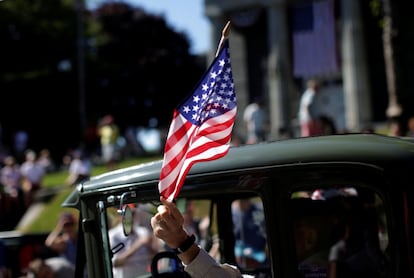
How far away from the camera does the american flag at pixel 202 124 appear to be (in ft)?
10.2

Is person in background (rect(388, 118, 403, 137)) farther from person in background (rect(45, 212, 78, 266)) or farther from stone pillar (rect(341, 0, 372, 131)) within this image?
stone pillar (rect(341, 0, 372, 131))

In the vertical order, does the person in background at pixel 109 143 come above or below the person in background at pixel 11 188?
above

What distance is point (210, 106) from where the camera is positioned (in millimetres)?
3182

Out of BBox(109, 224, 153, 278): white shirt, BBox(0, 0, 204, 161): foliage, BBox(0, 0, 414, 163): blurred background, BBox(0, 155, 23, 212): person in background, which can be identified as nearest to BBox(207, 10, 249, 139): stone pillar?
BBox(0, 0, 414, 163): blurred background

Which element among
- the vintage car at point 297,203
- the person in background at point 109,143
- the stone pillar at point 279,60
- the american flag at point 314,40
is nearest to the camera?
the vintage car at point 297,203

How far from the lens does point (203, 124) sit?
3.16 meters

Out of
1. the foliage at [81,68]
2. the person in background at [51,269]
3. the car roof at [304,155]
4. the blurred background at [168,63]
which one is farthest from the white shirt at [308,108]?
the foliage at [81,68]

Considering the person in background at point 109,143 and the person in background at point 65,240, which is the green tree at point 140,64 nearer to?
the person in background at point 109,143

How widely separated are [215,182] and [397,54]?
8835 millimetres

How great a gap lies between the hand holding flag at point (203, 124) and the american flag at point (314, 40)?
2352 centimetres

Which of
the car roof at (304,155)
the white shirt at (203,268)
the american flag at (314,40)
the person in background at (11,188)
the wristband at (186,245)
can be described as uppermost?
the american flag at (314,40)

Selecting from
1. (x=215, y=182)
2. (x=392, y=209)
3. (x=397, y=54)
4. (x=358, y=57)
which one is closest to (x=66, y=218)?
(x=215, y=182)

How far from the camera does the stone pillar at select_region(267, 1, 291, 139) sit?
2772 centimetres

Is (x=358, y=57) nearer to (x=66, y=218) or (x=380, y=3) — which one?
(x=380, y=3)
